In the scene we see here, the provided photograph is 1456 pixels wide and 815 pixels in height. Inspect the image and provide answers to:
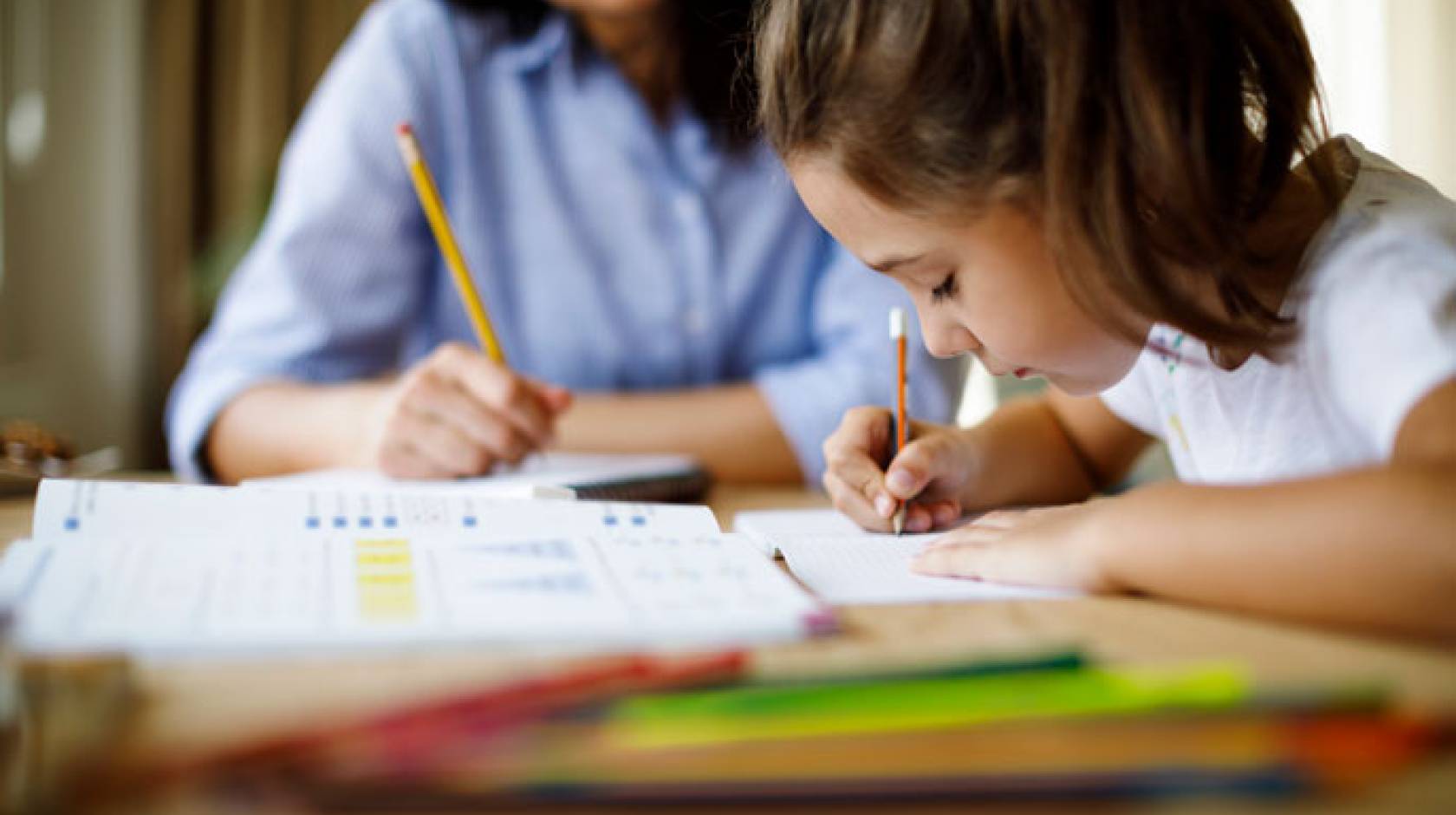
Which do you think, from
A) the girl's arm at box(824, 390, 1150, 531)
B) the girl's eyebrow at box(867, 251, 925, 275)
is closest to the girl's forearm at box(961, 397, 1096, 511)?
the girl's arm at box(824, 390, 1150, 531)

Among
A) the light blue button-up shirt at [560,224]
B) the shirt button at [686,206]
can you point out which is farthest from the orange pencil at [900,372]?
the shirt button at [686,206]

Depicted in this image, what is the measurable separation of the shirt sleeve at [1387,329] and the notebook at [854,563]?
0.18m

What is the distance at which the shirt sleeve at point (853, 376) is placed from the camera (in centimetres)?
118

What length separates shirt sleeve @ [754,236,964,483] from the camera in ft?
3.88

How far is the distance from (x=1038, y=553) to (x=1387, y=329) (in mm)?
201

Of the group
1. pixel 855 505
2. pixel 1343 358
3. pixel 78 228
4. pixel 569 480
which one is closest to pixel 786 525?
pixel 855 505

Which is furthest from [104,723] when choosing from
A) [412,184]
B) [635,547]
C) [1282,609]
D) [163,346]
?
[163,346]

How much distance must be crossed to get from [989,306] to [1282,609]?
0.27 metres

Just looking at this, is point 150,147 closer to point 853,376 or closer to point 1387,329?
point 853,376

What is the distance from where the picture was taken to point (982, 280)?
73 centimetres

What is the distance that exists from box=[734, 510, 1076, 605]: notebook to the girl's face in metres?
0.13

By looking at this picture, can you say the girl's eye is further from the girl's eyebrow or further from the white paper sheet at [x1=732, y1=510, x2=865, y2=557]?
the white paper sheet at [x1=732, y1=510, x2=865, y2=557]

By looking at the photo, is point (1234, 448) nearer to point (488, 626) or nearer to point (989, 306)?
point (989, 306)

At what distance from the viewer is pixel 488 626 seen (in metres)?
0.48
